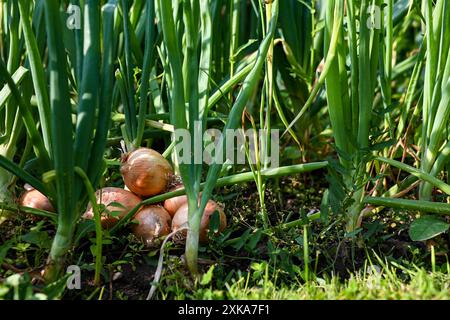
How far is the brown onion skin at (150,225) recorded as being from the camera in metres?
1.59

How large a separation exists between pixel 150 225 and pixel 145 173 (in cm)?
12

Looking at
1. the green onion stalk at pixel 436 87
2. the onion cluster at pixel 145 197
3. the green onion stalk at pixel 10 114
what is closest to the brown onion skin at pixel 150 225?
the onion cluster at pixel 145 197

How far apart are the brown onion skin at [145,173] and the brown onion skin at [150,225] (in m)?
0.06

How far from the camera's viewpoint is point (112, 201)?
1.61m

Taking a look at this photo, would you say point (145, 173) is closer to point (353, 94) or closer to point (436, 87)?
point (353, 94)

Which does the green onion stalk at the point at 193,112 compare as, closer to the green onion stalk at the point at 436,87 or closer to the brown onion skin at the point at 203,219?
the brown onion skin at the point at 203,219

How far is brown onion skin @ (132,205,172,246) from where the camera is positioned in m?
1.59

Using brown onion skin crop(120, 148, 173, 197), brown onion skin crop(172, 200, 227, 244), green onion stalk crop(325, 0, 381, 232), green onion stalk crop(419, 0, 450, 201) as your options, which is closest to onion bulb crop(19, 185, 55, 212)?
brown onion skin crop(120, 148, 173, 197)

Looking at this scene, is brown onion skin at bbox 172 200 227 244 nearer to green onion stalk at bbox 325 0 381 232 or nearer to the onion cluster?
the onion cluster

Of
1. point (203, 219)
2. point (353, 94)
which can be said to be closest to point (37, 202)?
point (203, 219)

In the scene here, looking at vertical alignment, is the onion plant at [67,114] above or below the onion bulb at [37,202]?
above

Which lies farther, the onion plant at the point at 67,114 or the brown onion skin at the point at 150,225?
the brown onion skin at the point at 150,225

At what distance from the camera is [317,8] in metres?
2.30

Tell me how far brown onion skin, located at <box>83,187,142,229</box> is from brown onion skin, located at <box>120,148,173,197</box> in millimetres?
27
